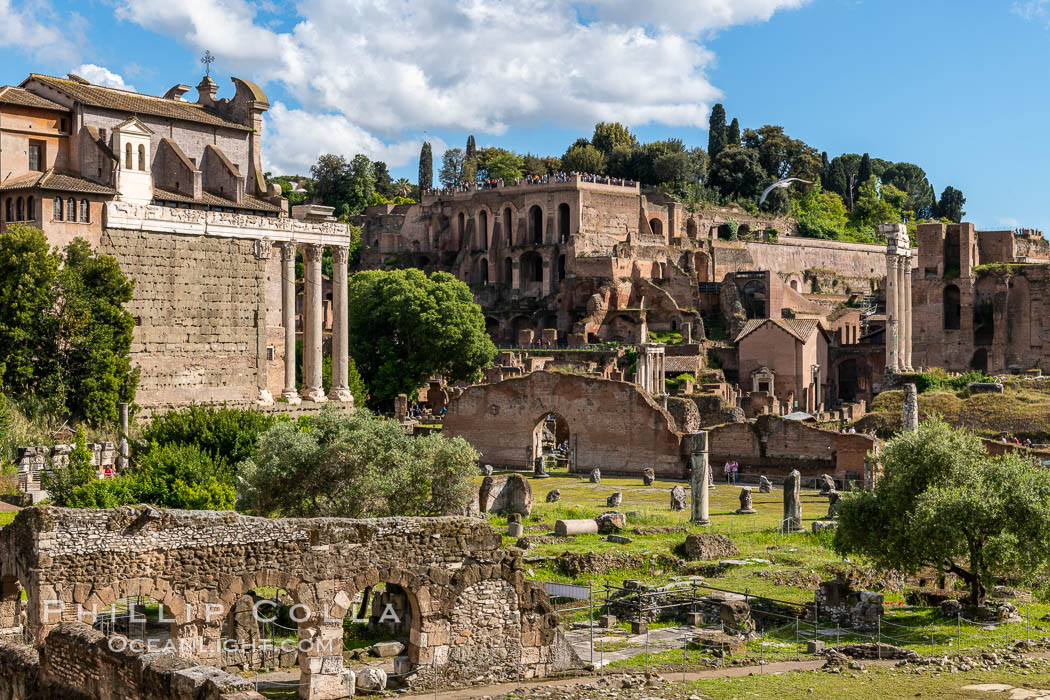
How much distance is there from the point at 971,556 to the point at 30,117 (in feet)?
102

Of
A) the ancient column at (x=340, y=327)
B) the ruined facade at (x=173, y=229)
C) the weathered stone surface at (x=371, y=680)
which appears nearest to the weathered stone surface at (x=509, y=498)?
the ruined facade at (x=173, y=229)

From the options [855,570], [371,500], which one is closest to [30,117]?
[371,500]

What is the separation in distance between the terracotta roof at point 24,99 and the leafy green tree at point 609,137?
7265 centimetres

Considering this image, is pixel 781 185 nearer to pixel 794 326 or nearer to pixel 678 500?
pixel 794 326

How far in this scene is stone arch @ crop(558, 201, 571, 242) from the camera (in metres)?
87.5

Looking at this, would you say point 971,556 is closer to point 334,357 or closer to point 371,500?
point 371,500

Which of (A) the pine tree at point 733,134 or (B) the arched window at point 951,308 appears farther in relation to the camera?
(A) the pine tree at point 733,134

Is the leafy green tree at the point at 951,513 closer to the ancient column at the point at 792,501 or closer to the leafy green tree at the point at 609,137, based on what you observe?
the ancient column at the point at 792,501

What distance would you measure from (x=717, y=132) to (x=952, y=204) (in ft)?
75.5

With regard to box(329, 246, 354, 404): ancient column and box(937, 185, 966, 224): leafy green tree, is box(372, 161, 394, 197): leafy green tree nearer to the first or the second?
box(937, 185, 966, 224): leafy green tree

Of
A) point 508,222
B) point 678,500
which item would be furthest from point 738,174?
point 678,500

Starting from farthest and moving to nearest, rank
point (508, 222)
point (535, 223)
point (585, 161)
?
point (585, 161) < point (508, 222) < point (535, 223)

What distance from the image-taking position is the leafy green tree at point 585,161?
341ft

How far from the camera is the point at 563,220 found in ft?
288
